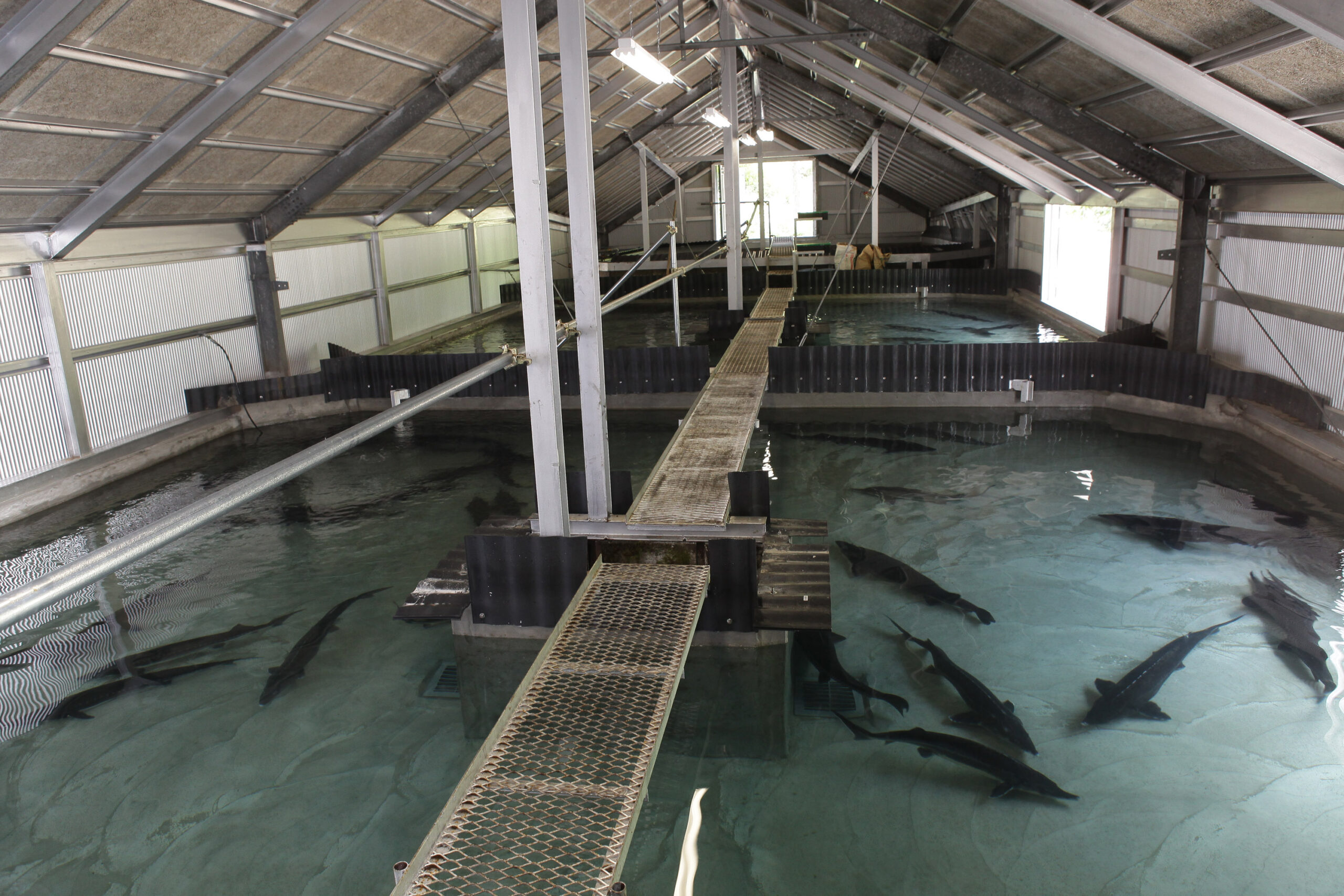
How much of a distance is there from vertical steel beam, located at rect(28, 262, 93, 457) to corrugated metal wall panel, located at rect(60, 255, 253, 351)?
0.63ft

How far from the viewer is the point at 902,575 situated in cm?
834

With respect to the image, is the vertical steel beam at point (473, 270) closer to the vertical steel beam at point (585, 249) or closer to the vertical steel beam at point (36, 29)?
the vertical steel beam at point (36, 29)

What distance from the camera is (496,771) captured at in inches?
169

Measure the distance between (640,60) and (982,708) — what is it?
23.8 feet

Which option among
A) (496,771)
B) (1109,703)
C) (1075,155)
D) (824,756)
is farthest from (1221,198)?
(496,771)

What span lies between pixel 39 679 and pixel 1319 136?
1204 cm

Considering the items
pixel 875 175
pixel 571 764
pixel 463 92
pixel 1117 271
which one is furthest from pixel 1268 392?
pixel 875 175

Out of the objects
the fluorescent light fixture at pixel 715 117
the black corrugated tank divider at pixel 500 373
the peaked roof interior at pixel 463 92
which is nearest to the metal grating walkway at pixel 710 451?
the black corrugated tank divider at pixel 500 373

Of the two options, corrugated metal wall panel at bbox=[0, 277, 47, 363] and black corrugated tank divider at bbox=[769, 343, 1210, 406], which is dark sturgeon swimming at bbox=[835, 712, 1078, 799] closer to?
black corrugated tank divider at bbox=[769, 343, 1210, 406]

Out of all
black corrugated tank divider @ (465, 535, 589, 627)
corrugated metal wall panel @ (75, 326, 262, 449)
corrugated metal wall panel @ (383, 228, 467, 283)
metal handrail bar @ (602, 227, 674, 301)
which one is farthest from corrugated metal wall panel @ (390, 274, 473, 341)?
black corrugated tank divider @ (465, 535, 589, 627)

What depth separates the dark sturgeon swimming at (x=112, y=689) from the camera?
667 centimetres

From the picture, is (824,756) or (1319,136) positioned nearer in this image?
(824,756)

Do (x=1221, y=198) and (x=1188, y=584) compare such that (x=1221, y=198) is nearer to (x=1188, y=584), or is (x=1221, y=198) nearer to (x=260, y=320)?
(x=1188, y=584)

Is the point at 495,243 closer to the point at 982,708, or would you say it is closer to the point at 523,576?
the point at 523,576
